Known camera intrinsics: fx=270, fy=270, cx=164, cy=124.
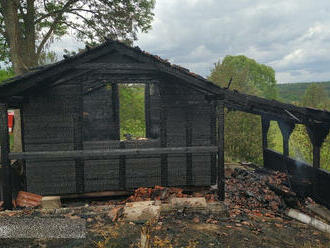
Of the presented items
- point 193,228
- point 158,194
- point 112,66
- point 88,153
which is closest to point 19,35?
point 112,66

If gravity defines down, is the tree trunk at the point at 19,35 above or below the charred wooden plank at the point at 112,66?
above

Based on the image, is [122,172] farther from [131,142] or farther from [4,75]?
[4,75]

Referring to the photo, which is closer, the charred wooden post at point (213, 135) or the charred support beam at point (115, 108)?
the charred wooden post at point (213, 135)

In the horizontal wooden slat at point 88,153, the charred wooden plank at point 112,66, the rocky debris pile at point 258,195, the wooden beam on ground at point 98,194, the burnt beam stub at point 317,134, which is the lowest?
the rocky debris pile at point 258,195

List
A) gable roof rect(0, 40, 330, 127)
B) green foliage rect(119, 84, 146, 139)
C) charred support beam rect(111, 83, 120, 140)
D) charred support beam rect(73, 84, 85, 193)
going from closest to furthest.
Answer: gable roof rect(0, 40, 330, 127)
charred support beam rect(73, 84, 85, 193)
charred support beam rect(111, 83, 120, 140)
green foliage rect(119, 84, 146, 139)

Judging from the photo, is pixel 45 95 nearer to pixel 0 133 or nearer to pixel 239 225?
pixel 0 133

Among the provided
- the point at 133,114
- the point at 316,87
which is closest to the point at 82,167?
the point at 133,114

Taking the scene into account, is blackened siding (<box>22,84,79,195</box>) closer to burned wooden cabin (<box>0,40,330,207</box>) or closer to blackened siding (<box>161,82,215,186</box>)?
burned wooden cabin (<box>0,40,330,207</box>)

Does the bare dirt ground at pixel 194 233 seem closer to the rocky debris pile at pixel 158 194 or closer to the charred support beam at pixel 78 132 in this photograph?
the rocky debris pile at pixel 158 194

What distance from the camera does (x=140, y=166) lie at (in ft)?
28.7

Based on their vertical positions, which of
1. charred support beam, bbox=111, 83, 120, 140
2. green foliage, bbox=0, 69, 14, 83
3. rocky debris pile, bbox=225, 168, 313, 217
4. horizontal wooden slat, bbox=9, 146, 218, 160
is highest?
green foliage, bbox=0, 69, 14, 83

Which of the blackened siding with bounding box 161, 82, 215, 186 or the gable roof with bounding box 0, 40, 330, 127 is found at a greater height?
the gable roof with bounding box 0, 40, 330, 127

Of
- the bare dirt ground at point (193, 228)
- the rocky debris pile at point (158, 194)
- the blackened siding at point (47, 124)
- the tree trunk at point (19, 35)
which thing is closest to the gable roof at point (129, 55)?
the blackened siding at point (47, 124)

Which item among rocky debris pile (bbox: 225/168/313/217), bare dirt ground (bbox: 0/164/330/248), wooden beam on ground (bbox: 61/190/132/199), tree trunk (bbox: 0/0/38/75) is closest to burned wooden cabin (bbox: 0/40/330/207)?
wooden beam on ground (bbox: 61/190/132/199)
